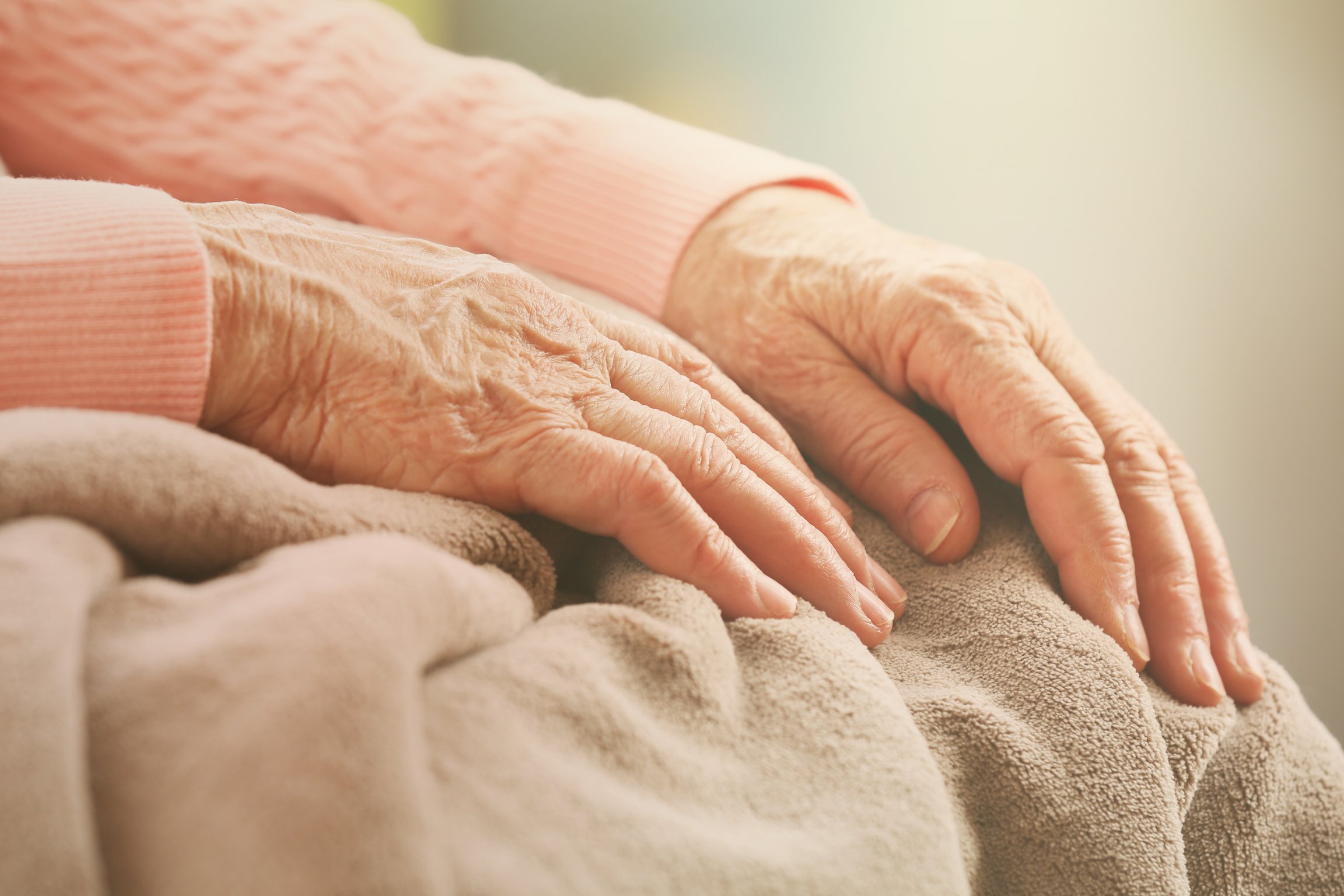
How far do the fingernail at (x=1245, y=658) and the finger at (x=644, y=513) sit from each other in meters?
0.33

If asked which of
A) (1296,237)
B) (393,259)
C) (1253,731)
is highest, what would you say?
(1296,237)

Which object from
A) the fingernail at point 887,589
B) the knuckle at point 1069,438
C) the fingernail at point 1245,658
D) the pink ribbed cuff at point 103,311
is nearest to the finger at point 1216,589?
the fingernail at point 1245,658

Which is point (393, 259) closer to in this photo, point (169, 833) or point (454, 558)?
point (454, 558)

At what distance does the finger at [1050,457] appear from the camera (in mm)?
538

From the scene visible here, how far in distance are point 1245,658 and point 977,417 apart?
234 millimetres

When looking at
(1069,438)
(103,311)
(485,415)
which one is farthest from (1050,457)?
(103,311)

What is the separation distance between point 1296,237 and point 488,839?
108 centimetres

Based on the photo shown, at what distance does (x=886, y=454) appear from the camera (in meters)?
0.61

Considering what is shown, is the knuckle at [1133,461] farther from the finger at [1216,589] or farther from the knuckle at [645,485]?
the knuckle at [645,485]

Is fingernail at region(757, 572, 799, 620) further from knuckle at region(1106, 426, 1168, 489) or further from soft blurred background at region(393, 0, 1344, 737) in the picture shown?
soft blurred background at region(393, 0, 1344, 737)

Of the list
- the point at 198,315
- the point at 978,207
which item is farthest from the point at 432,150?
the point at 978,207

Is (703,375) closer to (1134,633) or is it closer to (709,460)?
(709,460)

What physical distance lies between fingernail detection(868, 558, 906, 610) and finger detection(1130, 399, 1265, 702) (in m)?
0.23

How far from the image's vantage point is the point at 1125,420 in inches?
24.2
